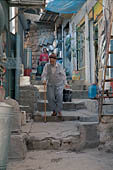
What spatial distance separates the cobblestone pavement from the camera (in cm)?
340

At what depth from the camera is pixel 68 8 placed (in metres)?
12.5

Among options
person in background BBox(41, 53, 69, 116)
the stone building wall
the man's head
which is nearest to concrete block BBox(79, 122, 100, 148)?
person in background BBox(41, 53, 69, 116)

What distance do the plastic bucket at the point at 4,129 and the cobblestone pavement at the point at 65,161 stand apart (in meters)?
0.98

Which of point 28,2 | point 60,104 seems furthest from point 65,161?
point 28,2

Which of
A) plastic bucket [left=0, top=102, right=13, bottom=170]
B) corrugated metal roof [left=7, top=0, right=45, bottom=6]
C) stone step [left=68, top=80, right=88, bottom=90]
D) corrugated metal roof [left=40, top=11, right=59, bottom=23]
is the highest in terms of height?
corrugated metal roof [left=40, top=11, right=59, bottom=23]

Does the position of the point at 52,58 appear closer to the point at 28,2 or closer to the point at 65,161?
the point at 28,2

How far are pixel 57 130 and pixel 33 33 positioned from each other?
1574cm

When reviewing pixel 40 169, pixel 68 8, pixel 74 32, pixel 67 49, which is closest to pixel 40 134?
pixel 40 169

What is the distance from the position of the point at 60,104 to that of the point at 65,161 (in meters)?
3.10

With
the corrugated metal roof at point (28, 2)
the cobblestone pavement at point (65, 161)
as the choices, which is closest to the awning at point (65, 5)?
the corrugated metal roof at point (28, 2)

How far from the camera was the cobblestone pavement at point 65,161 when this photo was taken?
3.40 m

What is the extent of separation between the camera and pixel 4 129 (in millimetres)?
2457

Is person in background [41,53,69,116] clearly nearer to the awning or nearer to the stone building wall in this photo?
the awning

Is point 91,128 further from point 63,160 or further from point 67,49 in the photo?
point 67,49
